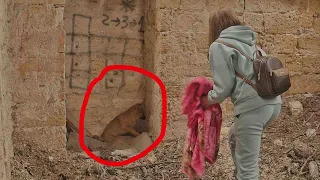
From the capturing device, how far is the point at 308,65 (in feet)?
17.0

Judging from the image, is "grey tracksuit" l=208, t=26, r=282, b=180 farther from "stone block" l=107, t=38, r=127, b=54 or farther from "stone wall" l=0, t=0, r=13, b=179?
"stone block" l=107, t=38, r=127, b=54

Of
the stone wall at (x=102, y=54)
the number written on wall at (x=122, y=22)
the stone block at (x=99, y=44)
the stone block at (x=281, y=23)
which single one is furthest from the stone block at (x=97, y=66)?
the stone block at (x=281, y=23)

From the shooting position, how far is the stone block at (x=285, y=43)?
16.4 ft

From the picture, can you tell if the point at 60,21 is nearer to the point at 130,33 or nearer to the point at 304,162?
the point at 130,33

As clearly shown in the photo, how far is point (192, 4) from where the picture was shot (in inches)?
182

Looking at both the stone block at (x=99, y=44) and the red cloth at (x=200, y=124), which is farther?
the stone block at (x=99, y=44)

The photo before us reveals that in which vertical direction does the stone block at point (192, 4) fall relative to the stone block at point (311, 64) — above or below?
above

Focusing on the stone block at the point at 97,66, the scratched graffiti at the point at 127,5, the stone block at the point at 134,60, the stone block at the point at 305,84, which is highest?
the scratched graffiti at the point at 127,5

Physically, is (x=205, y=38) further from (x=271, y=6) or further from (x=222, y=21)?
(x=222, y=21)

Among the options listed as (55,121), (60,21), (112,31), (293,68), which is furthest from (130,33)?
(293,68)

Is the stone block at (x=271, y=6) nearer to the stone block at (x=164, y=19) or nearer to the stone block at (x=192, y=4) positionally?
the stone block at (x=192, y=4)

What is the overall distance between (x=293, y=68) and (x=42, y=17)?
2637 millimetres

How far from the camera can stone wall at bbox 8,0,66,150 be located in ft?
13.8

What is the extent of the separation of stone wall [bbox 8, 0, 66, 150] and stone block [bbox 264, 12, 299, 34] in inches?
82.5
